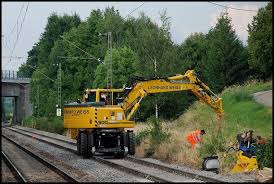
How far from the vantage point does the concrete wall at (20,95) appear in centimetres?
9869

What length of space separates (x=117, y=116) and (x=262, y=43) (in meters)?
28.3

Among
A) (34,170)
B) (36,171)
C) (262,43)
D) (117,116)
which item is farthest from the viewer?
(262,43)

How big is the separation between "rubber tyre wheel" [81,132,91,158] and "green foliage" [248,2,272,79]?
2803 cm

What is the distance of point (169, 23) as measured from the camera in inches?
2122

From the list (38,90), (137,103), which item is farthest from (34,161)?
(38,90)

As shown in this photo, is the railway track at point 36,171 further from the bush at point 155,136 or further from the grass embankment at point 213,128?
the bush at point 155,136

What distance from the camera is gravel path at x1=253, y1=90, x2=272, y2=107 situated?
3906 centimetres

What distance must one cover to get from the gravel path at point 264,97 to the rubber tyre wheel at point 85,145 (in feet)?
58.3

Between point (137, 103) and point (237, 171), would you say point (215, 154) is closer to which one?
point (237, 171)

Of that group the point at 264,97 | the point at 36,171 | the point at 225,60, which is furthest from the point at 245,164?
the point at 225,60

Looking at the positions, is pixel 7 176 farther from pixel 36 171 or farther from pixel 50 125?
pixel 50 125

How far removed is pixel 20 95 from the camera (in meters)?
102

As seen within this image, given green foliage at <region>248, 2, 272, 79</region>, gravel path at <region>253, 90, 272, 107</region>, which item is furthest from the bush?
green foliage at <region>248, 2, 272, 79</region>

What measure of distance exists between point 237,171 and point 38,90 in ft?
229
